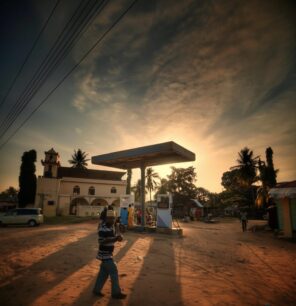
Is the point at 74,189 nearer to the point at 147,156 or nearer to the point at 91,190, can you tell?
the point at 91,190

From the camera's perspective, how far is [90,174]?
1827 inches

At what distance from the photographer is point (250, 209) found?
41562 mm

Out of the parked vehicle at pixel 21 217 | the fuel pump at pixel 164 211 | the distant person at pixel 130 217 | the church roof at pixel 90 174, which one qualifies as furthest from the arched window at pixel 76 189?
the fuel pump at pixel 164 211

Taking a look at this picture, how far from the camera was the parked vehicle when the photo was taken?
928 inches

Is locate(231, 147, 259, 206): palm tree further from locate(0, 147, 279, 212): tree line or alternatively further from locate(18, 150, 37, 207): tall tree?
locate(18, 150, 37, 207): tall tree

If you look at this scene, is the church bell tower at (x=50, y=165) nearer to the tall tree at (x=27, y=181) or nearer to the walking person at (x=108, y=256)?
the tall tree at (x=27, y=181)

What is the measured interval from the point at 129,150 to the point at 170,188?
39333mm

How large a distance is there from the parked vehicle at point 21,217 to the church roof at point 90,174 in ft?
65.7

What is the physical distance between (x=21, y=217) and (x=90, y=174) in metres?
22.7

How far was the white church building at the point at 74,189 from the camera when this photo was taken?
35.7 m

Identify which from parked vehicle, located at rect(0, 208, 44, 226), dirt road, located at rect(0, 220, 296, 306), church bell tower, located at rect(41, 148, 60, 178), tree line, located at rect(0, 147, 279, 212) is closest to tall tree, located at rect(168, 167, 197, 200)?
tree line, located at rect(0, 147, 279, 212)

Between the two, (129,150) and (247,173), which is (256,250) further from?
(247,173)

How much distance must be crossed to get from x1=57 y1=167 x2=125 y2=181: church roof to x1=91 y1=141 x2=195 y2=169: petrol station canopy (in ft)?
84.0

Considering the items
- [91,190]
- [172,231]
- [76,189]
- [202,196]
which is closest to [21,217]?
[172,231]
